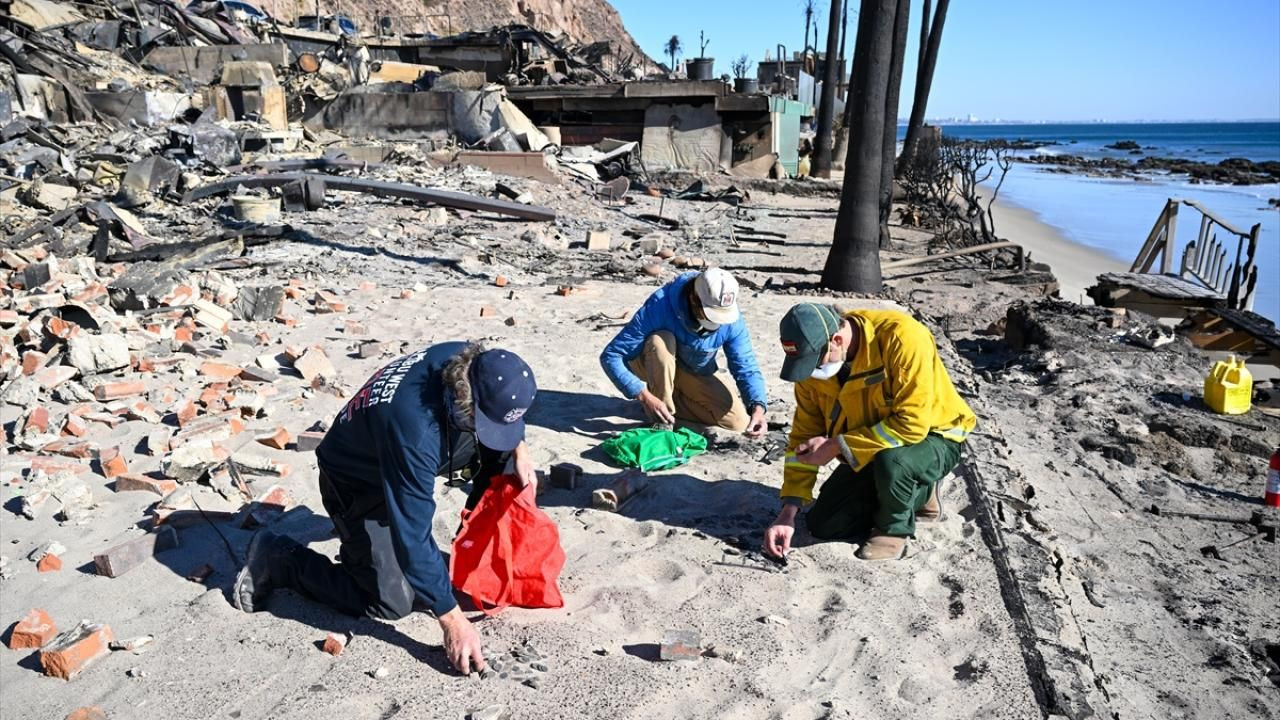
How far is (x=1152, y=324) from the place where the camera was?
28.4 feet

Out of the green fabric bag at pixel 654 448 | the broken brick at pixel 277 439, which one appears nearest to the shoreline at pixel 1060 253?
the green fabric bag at pixel 654 448

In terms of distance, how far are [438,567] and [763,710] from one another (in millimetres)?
1167

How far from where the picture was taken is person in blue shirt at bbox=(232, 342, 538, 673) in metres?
2.86

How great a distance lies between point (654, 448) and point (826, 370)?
1558mm

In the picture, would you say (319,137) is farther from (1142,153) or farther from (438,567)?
(1142,153)

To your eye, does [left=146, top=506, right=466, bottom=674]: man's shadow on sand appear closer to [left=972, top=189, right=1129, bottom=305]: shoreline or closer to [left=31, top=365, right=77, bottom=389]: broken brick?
[left=31, top=365, right=77, bottom=389]: broken brick

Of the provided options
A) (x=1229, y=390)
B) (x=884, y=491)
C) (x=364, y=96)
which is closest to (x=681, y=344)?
(x=884, y=491)

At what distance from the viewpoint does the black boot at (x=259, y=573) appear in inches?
138

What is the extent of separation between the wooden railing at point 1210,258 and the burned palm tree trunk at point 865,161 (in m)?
3.80

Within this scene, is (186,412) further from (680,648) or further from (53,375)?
(680,648)

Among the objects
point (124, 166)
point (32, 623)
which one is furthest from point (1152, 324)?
point (124, 166)

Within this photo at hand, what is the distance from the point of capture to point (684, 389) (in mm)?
5422

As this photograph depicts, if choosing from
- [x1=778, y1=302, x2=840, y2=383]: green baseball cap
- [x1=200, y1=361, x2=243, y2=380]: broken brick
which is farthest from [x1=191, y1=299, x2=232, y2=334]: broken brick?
[x1=778, y1=302, x2=840, y2=383]: green baseball cap

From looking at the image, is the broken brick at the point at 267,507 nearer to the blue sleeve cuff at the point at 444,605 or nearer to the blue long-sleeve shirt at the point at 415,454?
the blue long-sleeve shirt at the point at 415,454
